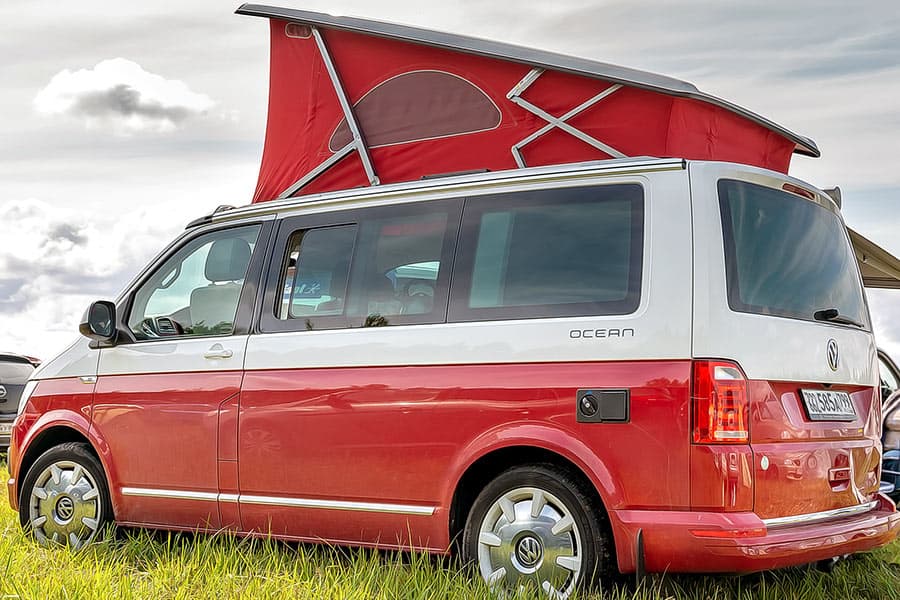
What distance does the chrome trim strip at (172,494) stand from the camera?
6.10m

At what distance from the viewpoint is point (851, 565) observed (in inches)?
242

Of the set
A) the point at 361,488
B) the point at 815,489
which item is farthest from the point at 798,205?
the point at 361,488

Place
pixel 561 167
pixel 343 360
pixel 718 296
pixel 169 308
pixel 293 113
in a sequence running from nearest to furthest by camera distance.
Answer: pixel 718 296 → pixel 561 167 → pixel 343 360 → pixel 169 308 → pixel 293 113

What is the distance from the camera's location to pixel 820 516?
16.3ft

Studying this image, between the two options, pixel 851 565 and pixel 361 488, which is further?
pixel 851 565

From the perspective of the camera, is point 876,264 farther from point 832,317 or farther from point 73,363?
point 73,363

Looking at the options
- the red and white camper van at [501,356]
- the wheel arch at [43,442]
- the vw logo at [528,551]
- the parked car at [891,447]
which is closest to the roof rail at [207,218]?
the red and white camper van at [501,356]

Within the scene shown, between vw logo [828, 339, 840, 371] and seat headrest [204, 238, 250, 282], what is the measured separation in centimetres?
326

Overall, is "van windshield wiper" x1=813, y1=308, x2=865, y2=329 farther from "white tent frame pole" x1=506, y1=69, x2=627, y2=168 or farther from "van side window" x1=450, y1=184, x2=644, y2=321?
"white tent frame pole" x1=506, y1=69, x2=627, y2=168

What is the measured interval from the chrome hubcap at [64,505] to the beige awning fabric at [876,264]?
7.17 metres

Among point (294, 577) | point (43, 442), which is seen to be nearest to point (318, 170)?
point (43, 442)

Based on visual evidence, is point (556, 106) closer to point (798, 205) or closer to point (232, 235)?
point (798, 205)

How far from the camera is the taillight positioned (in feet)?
14.9

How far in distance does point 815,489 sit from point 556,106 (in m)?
2.66
